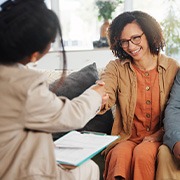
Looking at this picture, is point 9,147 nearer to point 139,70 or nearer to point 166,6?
point 139,70

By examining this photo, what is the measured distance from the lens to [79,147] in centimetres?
137

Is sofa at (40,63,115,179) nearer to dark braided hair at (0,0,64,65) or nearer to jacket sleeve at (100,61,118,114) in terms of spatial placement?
jacket sleeve at (100,61,118,114)

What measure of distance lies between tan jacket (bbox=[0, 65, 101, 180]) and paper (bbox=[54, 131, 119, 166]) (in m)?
0.14

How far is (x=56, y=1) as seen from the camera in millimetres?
4207

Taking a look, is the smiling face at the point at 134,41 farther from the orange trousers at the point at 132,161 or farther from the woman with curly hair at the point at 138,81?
the orange trousers at the point at 132,161

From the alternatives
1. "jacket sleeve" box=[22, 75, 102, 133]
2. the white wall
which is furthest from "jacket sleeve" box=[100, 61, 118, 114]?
the white wall

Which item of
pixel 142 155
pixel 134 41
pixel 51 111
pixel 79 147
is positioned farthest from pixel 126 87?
pixel 51 111

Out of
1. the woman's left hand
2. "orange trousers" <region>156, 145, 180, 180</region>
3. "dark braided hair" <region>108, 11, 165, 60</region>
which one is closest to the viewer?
"orange trousers" <region>156, 145, 180, 180</region>

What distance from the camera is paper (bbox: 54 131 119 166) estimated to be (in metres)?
1.25

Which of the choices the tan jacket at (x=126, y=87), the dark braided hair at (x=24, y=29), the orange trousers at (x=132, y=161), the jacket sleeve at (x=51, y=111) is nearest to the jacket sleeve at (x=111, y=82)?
the tan jacket at (x=126, y=87)

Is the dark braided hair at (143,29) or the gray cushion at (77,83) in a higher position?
the dark braided hair at (143,29)

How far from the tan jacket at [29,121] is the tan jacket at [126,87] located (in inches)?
31.2

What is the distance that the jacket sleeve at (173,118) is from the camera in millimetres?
1630

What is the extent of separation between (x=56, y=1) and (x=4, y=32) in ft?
11.1
